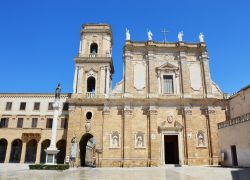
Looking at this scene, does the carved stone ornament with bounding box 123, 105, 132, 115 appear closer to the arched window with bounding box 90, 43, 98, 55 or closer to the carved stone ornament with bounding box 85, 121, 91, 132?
the carved stone ornament with bounding box 85, 121, 91, 132

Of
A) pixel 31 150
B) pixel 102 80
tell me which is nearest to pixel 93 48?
pixel 102 80

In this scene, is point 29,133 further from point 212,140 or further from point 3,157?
point 212,140

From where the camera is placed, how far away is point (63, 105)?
32250mm

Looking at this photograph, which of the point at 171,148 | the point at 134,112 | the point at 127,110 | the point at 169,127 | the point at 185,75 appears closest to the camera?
the point at 169,127

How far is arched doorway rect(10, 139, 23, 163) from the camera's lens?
32.6m

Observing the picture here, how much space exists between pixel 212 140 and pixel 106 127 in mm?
11792

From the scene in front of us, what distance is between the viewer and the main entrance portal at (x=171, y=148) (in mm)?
27953

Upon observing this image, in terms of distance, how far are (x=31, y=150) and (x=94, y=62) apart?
15028 millimetres

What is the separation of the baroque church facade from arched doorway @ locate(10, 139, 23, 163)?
0.13m

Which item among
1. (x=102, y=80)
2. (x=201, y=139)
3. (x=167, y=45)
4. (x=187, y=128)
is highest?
(x=167, y=45)

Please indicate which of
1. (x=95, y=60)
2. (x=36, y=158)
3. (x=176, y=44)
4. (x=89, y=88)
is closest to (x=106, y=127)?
(x=89, y=88)

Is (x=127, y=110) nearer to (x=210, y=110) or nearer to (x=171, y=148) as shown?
(x=171, y=148)

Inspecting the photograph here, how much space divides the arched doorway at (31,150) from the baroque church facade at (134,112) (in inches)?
5.0

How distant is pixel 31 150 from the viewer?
3269 cm
